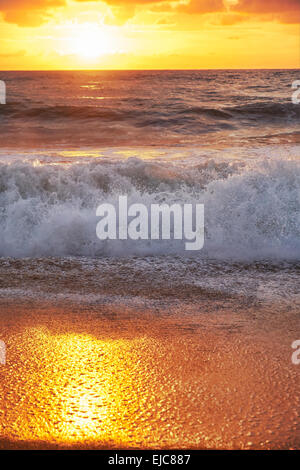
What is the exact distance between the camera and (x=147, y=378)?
276 centimetres

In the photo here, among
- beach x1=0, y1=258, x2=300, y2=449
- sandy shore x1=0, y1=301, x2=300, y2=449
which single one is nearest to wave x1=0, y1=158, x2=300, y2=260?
beach x1=0, y1=258, x2=300, y2=449

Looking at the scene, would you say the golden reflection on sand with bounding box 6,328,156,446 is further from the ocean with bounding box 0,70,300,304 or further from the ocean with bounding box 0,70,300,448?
the ocean with bounding box 0,70,300,304

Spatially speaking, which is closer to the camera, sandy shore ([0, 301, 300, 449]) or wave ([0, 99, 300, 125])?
sandy shore ([0, 301, 300, 449])

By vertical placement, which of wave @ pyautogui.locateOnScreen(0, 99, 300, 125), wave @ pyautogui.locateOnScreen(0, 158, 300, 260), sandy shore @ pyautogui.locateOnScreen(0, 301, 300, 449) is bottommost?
sandy shore @ pyautogui.locateOnScreen(0, 301, 300, 449)

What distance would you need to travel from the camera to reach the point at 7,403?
252 centimetres

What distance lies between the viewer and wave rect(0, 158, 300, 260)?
5.49 meters

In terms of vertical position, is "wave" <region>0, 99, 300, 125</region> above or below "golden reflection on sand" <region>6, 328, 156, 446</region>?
above

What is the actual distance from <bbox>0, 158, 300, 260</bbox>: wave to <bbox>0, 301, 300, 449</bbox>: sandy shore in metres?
1.70

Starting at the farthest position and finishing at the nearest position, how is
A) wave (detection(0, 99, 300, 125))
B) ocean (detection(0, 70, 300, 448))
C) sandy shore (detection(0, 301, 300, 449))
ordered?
Answer: wave (detection(0, 99, 300, 125)), ocean (detection(0, 70, 300, 448)), sandy shore (detection(0, 301, 300, 449))

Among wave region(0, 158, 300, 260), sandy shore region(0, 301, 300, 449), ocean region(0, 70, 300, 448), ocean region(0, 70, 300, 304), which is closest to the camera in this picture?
sandy shore region(0, 301, 300, 449)

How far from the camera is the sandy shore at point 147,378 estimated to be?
2.27 meters

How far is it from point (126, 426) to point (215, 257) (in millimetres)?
3101

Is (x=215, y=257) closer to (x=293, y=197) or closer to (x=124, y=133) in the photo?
(x=293, y=197)
